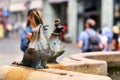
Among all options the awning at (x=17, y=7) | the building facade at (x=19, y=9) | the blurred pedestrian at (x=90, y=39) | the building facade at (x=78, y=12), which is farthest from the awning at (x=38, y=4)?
the blurred pedestrian at (x=90, y=39)

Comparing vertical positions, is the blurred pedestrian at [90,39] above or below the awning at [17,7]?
below

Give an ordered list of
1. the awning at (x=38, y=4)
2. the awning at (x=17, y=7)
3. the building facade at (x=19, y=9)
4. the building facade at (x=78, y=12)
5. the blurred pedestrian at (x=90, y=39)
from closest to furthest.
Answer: the blurred pedestrian at (x=90, y=39) → the building facade at (x=78, y=12) → the awning at (x=38, y=4) → the building facade at (x=19, y=9) → the awning at (x=17, y=7)

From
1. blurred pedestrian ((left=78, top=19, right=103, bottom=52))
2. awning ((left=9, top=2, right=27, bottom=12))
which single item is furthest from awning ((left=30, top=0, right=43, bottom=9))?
blurred pedestrian ((left=78, top=19, right=103, bottom=52))

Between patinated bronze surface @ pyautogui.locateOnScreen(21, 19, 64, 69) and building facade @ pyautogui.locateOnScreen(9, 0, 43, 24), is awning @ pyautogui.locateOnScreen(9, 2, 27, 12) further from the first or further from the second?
patinated bronze surface @ pyautogui.locateOnScreen(21, 19, 64, 69)

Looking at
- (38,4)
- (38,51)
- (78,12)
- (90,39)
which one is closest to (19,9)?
(38,4)

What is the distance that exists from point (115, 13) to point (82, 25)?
490 cm

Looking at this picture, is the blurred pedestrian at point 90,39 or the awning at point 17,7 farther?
the awning at point 17,7

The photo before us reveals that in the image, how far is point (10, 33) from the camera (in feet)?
195

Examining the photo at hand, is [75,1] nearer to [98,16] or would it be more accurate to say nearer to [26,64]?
[98,16]

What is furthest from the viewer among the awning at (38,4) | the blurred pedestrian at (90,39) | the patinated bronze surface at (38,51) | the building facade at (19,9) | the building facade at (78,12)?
the building facade at (19,9)

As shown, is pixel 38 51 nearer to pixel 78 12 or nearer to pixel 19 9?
pixel 78 12

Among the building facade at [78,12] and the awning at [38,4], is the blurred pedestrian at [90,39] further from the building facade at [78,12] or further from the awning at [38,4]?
the awning at [38,4]

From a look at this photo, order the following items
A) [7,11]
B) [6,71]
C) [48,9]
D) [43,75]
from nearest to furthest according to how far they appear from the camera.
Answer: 1. [43,75]
2. [6,71]
3. [48,9]
4. [7,11]

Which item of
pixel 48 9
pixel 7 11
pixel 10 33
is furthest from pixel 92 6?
pixel 7 11
